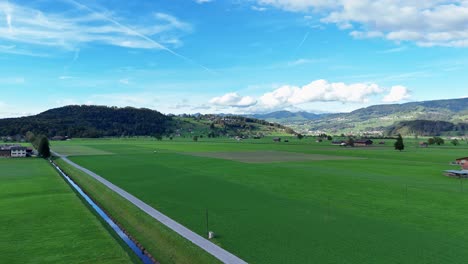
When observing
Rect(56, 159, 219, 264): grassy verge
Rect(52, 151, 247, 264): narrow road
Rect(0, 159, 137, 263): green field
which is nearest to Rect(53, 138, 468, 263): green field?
Rect(52, 151, 247, 264): narrow road

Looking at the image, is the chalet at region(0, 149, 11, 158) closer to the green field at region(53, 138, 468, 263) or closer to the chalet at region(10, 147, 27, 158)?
the chalet at region(10, 147, 27, 158)

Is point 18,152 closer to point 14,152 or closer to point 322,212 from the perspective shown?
point 14,152

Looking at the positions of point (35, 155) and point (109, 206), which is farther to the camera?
point (35, 155)

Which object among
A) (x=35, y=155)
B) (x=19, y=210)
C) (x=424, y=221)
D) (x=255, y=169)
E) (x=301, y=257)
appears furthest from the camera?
(x=35, y=155)

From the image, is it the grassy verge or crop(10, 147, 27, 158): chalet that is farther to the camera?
crop(10, 147, 27, 158): chalet

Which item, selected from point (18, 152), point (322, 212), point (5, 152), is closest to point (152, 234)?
point (322, 212)

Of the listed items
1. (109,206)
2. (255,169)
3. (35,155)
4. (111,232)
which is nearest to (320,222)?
(111,232)

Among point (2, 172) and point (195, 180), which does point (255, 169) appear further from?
point (2, 172)
